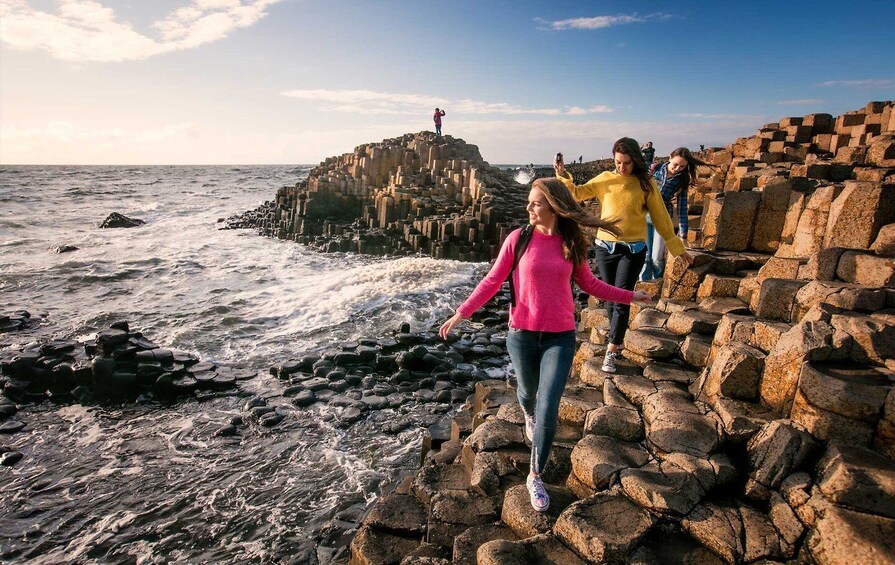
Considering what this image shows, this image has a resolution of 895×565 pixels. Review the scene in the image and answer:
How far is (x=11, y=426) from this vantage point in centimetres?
747

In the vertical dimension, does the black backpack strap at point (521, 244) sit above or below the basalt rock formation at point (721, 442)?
above

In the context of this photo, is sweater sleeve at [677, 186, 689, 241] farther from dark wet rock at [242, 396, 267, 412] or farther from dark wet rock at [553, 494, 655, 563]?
dark wet rock at [242, 396, 267, 412]

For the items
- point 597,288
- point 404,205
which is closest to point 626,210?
point 597,288

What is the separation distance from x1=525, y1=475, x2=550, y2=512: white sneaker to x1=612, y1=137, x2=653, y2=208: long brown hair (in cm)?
281

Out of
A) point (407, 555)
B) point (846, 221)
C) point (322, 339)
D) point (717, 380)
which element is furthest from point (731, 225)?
point (322, 339)

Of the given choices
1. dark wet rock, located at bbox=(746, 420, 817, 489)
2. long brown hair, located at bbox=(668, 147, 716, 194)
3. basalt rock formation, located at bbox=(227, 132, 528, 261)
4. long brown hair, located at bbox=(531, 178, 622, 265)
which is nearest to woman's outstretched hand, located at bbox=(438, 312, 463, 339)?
long brown hair, located at bbox=(531, 178, 622, 265)

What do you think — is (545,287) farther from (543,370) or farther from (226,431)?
(226,431)

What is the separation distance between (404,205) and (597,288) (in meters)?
22.2

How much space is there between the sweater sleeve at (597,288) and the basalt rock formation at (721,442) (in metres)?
1.21

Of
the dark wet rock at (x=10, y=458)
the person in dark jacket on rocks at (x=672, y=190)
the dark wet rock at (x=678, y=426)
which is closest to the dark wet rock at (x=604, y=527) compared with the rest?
the dark wet rock at (x=678, y=426)

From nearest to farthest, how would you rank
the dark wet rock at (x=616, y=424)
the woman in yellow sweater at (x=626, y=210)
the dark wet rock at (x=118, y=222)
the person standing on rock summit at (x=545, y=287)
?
the person standing on rock summit at (x=545, y=287)
the dark wet rock at (x=616, y=424)
the woman in yellow sweater at (x=626, y=210)
the dark wet rock at (x=118, y=222)

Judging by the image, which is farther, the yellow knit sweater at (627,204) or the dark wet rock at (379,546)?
the yellow knit sweater at (627,204)

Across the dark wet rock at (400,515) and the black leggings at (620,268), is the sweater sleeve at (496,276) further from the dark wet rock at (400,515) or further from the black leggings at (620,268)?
the dark wet rock at (400,515)

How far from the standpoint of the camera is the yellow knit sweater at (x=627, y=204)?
4625 millimetres
